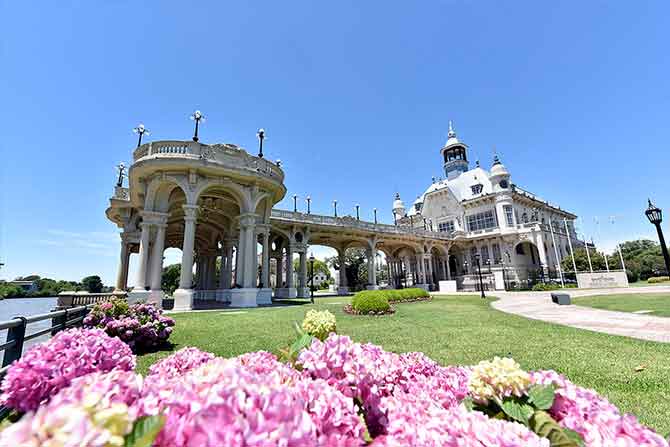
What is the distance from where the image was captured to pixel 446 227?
4588cm

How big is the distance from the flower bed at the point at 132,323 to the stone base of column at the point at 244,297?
421 inches

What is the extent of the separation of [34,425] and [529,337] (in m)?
8.28

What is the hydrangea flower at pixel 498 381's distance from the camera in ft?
4.41

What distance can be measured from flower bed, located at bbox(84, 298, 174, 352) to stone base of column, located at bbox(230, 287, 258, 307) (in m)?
10.7

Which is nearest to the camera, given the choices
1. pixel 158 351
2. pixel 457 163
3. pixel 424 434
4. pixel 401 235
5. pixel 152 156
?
pixel 424 434

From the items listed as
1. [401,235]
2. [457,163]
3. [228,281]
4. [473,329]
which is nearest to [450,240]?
[401,235]

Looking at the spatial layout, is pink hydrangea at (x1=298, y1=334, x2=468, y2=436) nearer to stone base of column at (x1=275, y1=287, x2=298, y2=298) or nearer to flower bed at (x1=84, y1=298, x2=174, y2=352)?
flower bed at (x1=84, y1=298, x2=174, y2=352)

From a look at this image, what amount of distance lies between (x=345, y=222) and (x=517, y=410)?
101 ft

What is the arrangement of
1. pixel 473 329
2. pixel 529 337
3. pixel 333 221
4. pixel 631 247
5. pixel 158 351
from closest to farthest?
pixel 158 351 → pixel 529 337 → pixel 473 329 → pixel 333 221 → pixel 631 247

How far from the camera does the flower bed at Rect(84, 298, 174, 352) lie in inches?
239

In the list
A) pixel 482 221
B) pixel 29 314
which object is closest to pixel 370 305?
pixel 29 314

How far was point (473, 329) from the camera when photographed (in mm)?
7902

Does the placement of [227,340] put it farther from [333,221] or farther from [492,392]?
[333,221]

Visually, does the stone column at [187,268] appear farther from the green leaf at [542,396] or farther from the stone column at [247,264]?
the green leaf at [542,396]
